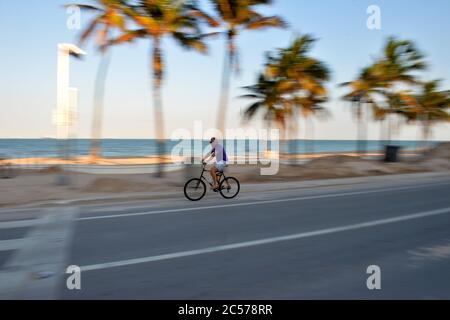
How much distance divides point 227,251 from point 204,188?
637 centimetres

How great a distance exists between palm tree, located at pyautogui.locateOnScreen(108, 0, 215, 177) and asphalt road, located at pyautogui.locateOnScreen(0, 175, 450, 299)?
949 centimetres

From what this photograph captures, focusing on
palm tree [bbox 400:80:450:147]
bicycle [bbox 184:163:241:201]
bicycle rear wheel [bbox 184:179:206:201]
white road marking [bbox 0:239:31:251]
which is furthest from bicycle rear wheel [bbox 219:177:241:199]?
palm tree [bbox 400:80:450:147]

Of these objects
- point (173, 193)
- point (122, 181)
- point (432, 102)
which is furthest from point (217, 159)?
point (432, 102)

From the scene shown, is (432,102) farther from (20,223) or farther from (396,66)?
(20,223)

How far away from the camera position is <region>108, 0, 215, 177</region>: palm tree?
18.8 meters

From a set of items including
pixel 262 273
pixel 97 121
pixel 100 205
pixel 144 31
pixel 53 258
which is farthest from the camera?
pixel 97 121

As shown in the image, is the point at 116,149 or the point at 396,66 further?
the point at 116,149

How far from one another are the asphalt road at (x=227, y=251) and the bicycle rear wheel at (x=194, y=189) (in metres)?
1.02

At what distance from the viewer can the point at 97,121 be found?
3067cm

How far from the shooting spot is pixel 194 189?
1291cm

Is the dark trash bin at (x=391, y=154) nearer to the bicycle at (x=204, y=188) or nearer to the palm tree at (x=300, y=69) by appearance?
the palm tree at (x=300, y=69)

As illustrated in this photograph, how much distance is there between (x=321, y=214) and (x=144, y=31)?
13449mm
